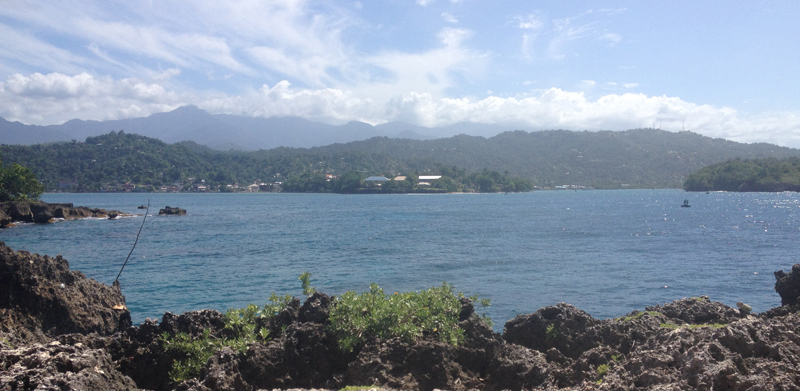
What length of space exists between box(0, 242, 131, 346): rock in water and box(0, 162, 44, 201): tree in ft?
187

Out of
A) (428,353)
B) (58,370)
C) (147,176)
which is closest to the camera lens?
(58,370)

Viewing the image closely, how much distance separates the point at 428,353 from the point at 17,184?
6846cm

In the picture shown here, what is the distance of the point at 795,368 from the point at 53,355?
343 inches

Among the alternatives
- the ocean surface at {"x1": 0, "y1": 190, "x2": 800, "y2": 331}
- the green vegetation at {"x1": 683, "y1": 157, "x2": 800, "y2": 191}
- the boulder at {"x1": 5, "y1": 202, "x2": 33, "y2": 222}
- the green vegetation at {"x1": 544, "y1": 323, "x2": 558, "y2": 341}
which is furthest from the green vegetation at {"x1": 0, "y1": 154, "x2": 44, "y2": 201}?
the green vegetation at {"x1": 683, "y1": 157, "x2": 800, "y2": 191}

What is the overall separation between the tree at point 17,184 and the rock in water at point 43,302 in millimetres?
57045

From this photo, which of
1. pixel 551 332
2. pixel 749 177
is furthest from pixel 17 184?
pixel 749 177

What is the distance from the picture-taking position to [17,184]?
59219 millimetres

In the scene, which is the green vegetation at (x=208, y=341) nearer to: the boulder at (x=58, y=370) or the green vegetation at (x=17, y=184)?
the boulder at (x=58, y=370)

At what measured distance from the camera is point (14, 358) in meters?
5.95

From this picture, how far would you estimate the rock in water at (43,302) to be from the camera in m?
11.3

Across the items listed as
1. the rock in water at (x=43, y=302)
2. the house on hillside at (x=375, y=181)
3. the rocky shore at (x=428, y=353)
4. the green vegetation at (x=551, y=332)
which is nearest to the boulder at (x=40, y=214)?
the rock in water at (x=43, y=302)

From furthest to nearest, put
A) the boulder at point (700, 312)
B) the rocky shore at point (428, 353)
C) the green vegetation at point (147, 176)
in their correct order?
the green vegetation at point (147, 176) → the boulder at point (700, 312) → the rocky shore at point (428, 353)

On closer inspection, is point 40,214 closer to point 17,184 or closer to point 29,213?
point 29,213

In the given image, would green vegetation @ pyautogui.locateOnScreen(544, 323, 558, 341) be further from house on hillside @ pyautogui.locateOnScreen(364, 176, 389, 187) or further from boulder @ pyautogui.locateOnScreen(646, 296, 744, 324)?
house on hillside @ pyautogui.locateOnScreen(364, 176, 389, 187)
